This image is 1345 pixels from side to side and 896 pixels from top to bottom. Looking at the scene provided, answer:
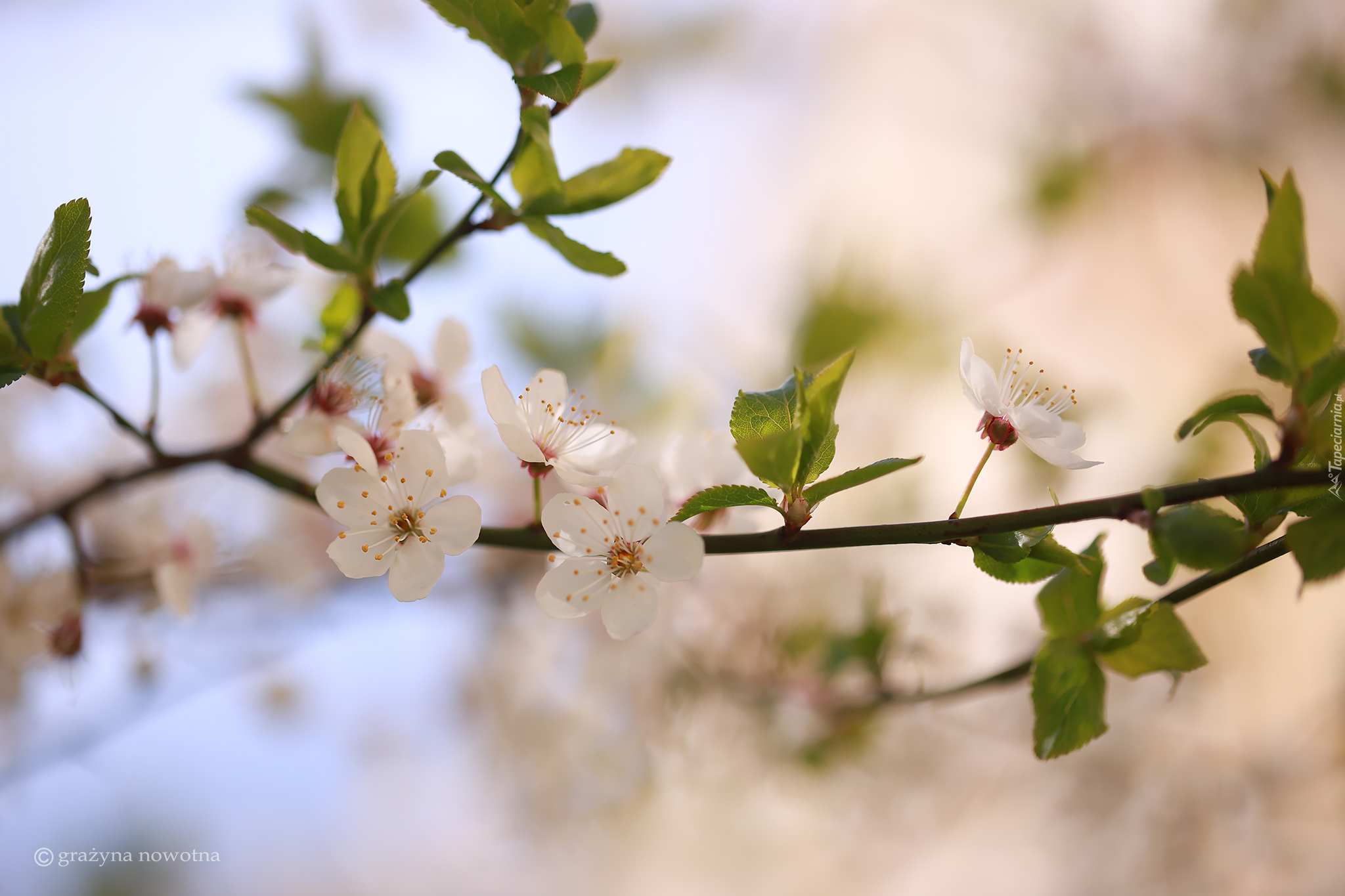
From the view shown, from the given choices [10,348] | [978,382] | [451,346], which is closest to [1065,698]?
[978,382]

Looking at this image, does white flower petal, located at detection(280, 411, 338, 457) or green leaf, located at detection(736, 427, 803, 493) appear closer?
green leaf, located at detection(736, 427, 803, 493)

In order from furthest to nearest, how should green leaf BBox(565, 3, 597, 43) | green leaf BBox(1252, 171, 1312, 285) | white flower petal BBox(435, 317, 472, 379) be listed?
white flower petal BBox(435, 317, 472, 379)
green leaf BBox(565, 3, 597, 43)
green leaf BBox(1252, 171, 1312, 285)

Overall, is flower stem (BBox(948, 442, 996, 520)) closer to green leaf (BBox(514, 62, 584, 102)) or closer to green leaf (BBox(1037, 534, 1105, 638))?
green leaf (BBox(1037, 534, 1105, 638))

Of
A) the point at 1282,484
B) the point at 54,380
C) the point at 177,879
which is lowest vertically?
the point at 177,879

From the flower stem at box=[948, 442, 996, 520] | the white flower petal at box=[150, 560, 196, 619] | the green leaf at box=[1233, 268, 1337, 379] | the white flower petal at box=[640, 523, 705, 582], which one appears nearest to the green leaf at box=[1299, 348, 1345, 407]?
the green leaf at box=[1233, 268, 1337, 379]

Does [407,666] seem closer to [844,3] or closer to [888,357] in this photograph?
[888,357]

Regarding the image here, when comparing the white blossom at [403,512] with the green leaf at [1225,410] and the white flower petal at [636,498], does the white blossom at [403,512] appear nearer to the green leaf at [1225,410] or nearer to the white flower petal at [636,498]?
the white flower petal at [636,498]

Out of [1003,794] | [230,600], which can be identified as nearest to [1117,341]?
[1003,794]
